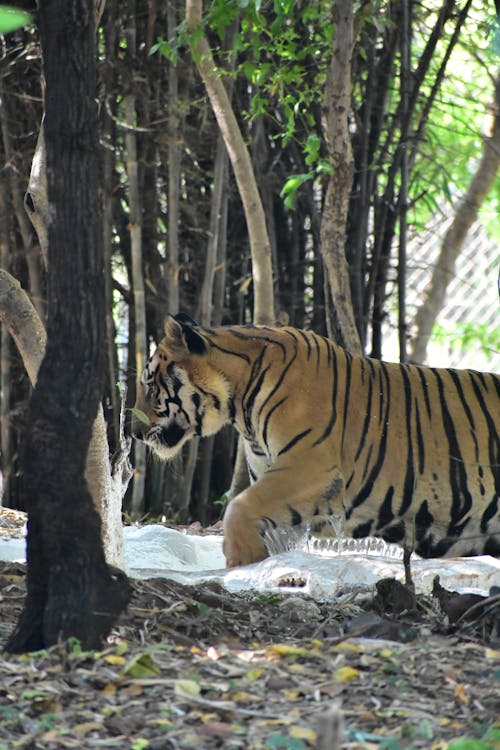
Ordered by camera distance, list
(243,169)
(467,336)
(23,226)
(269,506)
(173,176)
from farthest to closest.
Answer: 1. (467,336)
2. (23,226)
3. (173,176)
4. (243,169)
5. (269,506)

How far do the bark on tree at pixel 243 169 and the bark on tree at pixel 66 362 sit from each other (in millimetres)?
3398

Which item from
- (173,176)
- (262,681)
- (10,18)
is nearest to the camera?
(10,18)

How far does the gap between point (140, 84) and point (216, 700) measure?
6.04 meters

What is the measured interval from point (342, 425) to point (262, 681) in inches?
116

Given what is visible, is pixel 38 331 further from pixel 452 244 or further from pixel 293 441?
pixel 452 244

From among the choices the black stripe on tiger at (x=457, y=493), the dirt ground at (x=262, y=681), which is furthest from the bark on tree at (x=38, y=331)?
the black stripe on tiger at (x=457, y=493)

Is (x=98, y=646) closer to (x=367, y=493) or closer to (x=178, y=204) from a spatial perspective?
(x=367, y=493)

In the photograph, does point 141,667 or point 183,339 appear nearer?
point 141,667

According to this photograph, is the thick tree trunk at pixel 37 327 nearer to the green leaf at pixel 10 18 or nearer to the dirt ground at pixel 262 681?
the dirt ground at pixel 262 681

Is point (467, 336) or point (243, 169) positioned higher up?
point (243, 169)

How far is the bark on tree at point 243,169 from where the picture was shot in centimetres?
640

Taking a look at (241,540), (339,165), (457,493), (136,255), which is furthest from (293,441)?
(136,255)

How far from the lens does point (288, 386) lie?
5.71 meters

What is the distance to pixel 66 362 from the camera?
9.71 ft
